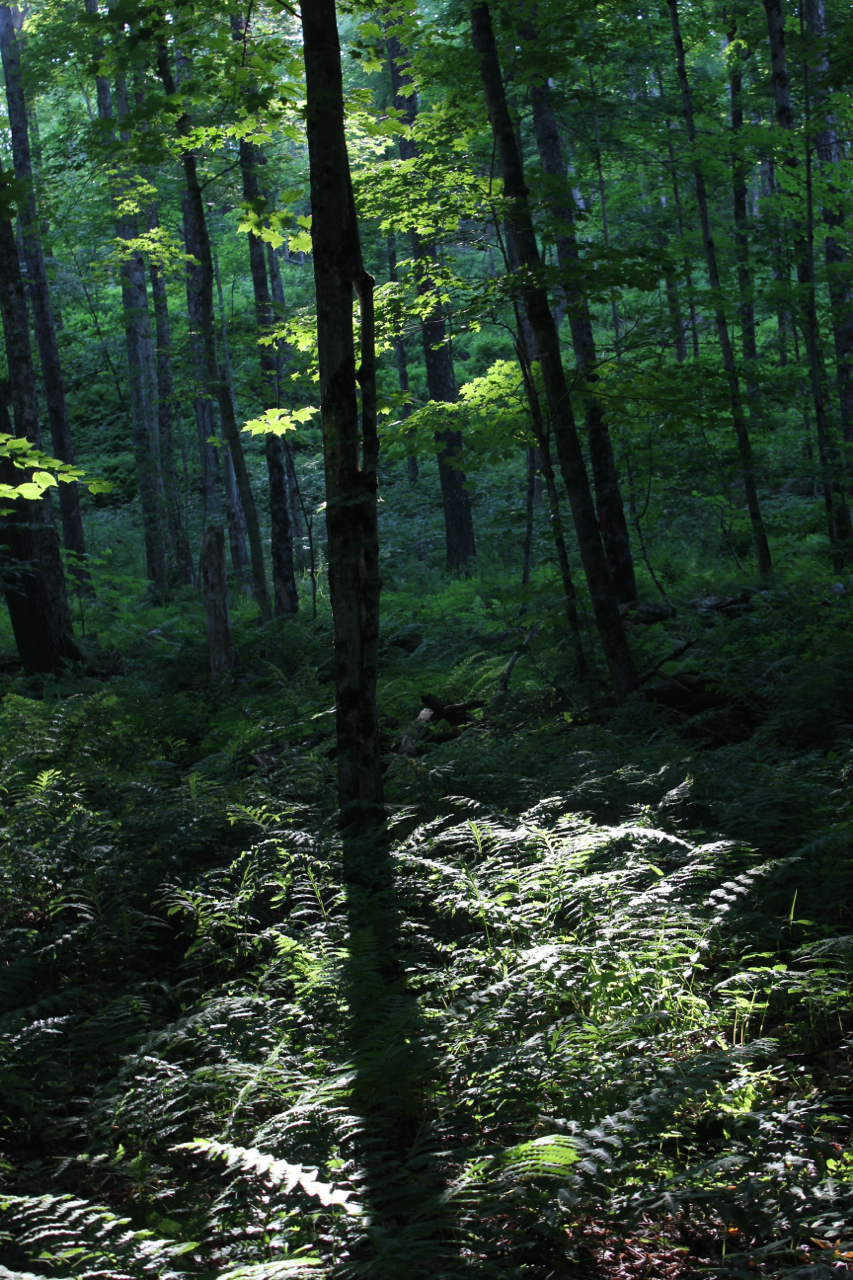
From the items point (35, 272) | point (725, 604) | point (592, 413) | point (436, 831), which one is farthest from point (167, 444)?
point (436, 831)

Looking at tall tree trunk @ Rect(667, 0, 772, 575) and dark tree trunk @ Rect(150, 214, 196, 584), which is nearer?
tall tree trunk @ Rect(667, 0, 772, 575)

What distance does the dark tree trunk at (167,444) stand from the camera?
1812 cm

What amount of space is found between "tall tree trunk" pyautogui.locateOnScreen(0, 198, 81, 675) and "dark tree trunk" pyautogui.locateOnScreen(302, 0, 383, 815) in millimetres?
6939

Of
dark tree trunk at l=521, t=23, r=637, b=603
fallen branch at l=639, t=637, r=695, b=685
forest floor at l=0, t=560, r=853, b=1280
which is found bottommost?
forest floor at l=0, t=560, r=853, b=1280

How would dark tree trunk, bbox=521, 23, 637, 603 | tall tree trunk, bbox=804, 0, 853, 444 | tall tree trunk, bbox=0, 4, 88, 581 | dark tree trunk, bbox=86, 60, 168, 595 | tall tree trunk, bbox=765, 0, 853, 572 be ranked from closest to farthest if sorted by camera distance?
dark tree trunk, bbox=521, 23, 637, 603, tall tree trunk, bbox=765, 0, 853, 572, tall tree trunk, bbox=804, 0, 853, 444, tall tree trunk, bbox=0, 4, 88, 581, dark tree trunk, bbox=86, 60, 168, 595

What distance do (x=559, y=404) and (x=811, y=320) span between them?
15.6 feet

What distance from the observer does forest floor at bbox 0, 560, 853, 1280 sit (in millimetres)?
2137

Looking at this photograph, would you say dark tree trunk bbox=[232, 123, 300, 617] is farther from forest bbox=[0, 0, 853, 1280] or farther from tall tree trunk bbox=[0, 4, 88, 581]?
tall tree trunk bbox=[0, 4, 88, 581]

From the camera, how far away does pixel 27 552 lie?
35.2 ft

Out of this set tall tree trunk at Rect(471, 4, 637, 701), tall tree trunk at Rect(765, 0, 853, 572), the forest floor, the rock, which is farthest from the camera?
tall tree trunk at Rect(765, 0, 853, 572)

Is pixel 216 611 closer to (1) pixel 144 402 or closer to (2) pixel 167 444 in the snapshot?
(2) pixel 167 444

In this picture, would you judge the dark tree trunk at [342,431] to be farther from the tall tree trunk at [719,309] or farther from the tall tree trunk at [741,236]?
the tall tree trunk at [719,309]

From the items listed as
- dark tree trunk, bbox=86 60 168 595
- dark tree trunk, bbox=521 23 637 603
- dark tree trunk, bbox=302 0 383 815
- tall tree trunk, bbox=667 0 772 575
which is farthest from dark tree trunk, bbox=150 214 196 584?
dark tree trunk, bbox=302 0 383 815

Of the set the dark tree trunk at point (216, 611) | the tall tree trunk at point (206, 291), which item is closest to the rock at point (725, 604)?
the dark tree trunk at point (216, 611)
